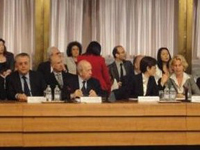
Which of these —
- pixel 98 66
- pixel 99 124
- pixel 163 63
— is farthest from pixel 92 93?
pixel 163 63

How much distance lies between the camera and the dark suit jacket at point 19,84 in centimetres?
609

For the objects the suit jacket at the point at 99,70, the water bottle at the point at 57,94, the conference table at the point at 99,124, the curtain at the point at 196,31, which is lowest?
the conference table at the point at 99,124

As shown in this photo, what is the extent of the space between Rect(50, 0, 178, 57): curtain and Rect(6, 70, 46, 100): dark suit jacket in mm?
2836

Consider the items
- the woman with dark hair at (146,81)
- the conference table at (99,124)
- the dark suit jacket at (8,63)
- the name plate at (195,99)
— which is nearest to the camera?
the conference table at (99,124)

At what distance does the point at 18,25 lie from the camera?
29.1 feet

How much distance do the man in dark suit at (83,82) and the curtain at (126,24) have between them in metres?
2.85

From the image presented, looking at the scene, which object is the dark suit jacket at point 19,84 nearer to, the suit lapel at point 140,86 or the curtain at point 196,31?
the suit lapel at point 140,86

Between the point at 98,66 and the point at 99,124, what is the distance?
2003 mm

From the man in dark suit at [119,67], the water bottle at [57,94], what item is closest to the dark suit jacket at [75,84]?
the water bottle at [57,94]

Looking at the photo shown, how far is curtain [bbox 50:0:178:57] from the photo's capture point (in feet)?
29.7

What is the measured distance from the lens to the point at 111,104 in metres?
5.55

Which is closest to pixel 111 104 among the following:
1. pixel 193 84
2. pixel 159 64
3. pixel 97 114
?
pixel 97 114

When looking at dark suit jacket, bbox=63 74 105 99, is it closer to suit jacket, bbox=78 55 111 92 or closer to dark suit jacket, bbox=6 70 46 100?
dark suit jacket, bbox=6 70 46 100

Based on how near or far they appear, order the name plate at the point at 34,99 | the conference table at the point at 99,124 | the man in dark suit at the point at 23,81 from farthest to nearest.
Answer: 1. the man in dark suit at the point at 23,81
2. the name plate at the point at 34,99
3. the conference table at the point at 99,124
